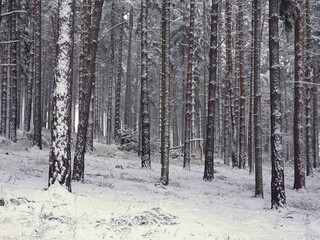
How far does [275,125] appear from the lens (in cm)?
1088

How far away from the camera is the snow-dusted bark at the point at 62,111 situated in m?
8.38

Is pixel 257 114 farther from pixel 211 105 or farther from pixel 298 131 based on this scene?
pixel 298 131

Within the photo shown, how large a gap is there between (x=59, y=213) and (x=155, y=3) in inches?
646

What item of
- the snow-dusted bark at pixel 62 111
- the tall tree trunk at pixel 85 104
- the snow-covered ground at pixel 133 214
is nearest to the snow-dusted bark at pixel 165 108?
the snow-covered ground at pixel 133 214

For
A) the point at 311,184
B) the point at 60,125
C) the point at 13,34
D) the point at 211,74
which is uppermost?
the point at 13,34

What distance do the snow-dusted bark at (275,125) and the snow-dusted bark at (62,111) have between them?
599cm

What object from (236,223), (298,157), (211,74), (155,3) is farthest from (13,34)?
(236,223)

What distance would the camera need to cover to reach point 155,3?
21031mm

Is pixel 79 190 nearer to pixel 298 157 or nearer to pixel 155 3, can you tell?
pixel 298 157

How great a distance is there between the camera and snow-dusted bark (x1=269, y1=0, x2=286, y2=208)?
1073 cm

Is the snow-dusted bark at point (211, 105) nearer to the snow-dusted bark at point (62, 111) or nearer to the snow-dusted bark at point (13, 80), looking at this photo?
the snow-dusted bark at point (62, 111)

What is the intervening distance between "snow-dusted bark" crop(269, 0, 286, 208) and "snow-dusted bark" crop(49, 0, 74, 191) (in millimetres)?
5990

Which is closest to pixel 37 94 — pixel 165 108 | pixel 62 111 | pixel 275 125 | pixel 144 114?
pixel 144 114

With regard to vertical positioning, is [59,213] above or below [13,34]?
below
